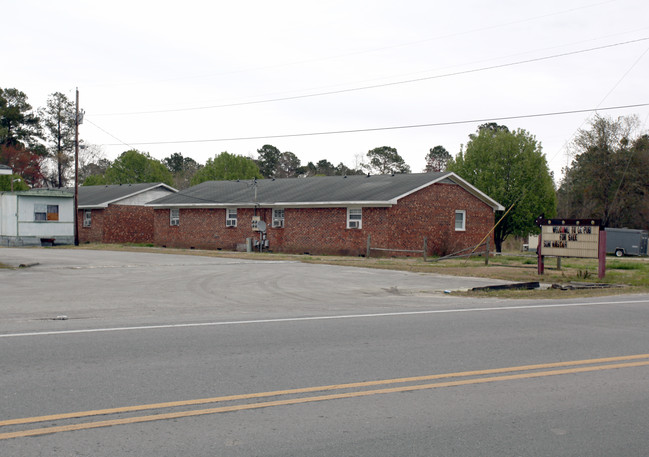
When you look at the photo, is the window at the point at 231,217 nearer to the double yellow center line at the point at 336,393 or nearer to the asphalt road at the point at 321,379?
the asphalt road at the point at 321,379

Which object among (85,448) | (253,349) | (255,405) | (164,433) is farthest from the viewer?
(253,349)

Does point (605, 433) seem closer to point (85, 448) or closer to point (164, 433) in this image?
point (164, 433)

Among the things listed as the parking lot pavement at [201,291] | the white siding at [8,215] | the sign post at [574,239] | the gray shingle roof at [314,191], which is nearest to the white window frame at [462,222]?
the gray shingle roof at [314,191]

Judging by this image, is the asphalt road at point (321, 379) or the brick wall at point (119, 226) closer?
the asphalt road at point (321, 379)

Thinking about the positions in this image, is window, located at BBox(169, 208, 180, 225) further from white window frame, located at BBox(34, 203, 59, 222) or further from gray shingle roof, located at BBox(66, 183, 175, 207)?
white window frame, located at BBox(34, 203, 59, 222)

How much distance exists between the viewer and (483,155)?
174ft

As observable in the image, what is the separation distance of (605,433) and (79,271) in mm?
19886

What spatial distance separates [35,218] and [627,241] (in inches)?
1811

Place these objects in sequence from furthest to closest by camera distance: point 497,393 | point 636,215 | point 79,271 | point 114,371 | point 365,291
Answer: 1. point 636,215
2. point 79,271
3. point 365,291
4. point 114,371
5. point 497,393

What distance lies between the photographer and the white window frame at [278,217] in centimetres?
4053

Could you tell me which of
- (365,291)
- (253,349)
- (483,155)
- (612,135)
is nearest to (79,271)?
(365,291)

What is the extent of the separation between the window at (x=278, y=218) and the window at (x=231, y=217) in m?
3.09

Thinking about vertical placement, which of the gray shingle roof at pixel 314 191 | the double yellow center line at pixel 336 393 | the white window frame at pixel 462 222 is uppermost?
the gray shingle roof at pixel 314 191

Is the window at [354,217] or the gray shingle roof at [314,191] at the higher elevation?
the gray shingle roof at [314,191]
